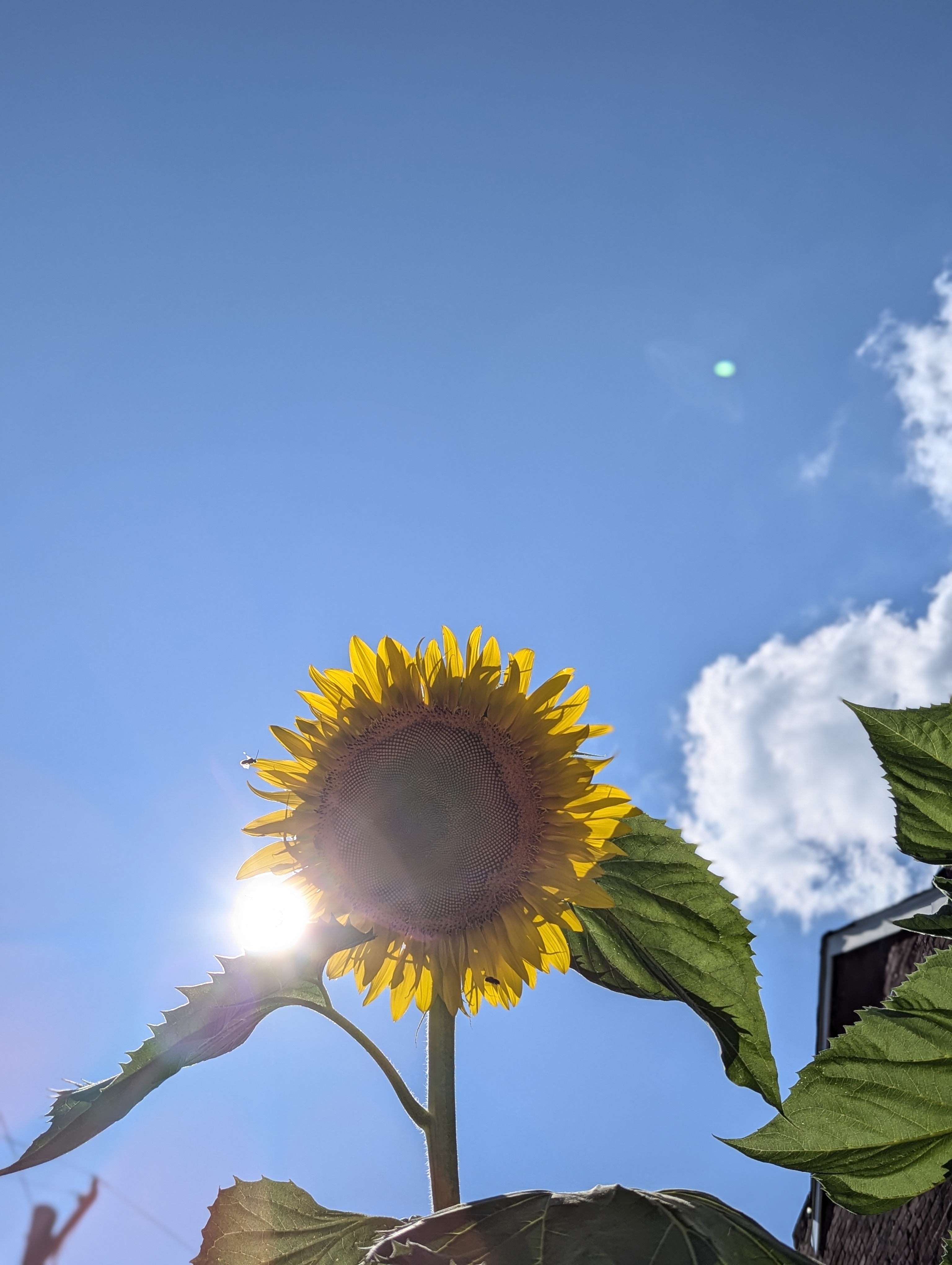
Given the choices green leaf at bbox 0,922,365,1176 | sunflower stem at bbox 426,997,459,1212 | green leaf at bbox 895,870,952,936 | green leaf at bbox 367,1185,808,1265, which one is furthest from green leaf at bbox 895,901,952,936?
green leaf at bbox 0,922,365,1176

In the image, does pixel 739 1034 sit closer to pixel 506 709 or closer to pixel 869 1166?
pixel 869 1166

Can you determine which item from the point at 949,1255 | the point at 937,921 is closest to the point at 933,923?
the point at 937,921

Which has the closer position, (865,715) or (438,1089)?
(865,715)

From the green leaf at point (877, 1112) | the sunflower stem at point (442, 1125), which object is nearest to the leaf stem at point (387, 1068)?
the sunflower stem at point (442, 1125)

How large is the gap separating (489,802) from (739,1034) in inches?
23.7

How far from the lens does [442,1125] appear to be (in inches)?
50.0

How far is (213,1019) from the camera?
120 cm

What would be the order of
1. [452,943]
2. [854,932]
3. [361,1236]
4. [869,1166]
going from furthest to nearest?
[854,932]
[452,943]
[361,1236]
[869,1166]

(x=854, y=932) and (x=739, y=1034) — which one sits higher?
(x=854, y=932)

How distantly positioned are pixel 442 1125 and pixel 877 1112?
1.91ft

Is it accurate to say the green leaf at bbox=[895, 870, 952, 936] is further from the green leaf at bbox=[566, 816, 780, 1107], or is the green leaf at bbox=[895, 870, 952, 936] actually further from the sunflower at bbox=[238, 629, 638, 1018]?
the sunflower at bbox=[238, 629, 638, 1018]

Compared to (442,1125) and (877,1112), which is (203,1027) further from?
(877,1112)

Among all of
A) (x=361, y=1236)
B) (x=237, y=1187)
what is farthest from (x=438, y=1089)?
(x=237, y=1187)

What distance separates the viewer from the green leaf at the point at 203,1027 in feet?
3.37
